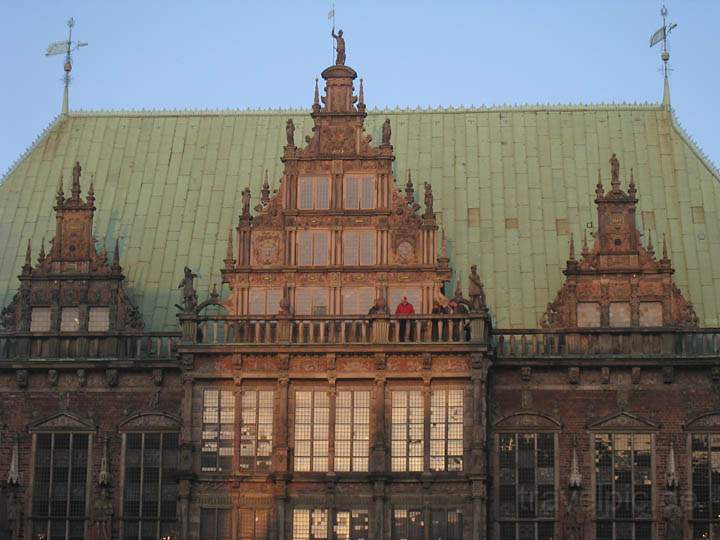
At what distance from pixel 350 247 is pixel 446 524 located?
8043 millimetres

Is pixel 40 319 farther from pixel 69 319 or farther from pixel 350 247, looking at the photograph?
pixel 350 247

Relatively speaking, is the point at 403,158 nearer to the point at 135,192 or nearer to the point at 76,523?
the point at 135,192

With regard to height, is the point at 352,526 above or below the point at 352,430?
below

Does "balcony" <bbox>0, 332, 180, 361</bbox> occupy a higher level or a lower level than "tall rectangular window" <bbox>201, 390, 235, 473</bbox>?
higher

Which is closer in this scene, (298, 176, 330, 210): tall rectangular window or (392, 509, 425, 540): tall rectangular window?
(392, 509, 425, 540): tall rectangular window

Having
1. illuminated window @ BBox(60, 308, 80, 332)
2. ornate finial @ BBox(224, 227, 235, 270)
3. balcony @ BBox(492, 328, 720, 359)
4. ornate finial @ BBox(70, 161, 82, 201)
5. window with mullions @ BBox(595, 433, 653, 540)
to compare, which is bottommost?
window with mullions @ BBox(595, 433, 653, 540)

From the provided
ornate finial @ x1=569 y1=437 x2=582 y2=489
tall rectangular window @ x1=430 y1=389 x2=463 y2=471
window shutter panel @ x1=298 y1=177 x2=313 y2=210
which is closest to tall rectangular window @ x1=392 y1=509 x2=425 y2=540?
tall rectangular window @ x1=430 y1=389 x2=463 y2=471

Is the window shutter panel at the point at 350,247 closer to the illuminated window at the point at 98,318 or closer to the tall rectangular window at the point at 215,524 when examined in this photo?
the illuminated window at the point at 98,318

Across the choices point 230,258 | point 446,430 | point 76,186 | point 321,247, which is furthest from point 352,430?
point 76,186

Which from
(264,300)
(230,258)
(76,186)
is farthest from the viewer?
(76,186)

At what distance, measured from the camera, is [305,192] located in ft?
170

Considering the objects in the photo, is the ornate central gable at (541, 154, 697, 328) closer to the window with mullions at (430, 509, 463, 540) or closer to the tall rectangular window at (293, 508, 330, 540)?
the window with mullions at (430, 509, 463, 540)

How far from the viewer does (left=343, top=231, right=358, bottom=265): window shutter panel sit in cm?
5128

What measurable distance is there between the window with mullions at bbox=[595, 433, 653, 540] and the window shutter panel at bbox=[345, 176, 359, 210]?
899cm
